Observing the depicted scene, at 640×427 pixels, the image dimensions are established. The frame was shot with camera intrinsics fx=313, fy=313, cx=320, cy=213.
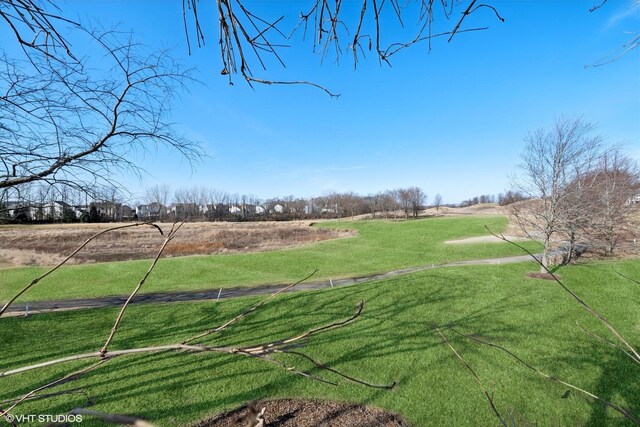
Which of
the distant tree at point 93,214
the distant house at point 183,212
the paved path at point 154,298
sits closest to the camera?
the distant house at point 183,212

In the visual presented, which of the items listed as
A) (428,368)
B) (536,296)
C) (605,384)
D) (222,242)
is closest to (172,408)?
(428,368)

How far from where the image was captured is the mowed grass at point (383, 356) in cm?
456

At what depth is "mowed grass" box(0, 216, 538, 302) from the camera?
544 inches

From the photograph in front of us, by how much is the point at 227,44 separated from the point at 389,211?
211ft

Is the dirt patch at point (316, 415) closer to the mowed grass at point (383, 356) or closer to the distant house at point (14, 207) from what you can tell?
the mowed grass at point (383, 356)

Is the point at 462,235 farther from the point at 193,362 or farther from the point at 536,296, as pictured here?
the point at 193,362

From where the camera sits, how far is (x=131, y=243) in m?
32.8

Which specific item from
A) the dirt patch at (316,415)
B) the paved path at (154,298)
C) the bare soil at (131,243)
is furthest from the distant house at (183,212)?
the bare soil at (131,243)

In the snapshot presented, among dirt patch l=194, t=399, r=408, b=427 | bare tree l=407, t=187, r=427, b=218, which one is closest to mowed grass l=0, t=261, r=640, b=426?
dirt patch l=194, t=399, r=408, b=427

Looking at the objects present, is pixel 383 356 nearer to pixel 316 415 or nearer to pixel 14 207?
pixel 316 415

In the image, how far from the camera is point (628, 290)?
33.1 feet

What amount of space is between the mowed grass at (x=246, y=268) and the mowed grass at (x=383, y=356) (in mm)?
5193

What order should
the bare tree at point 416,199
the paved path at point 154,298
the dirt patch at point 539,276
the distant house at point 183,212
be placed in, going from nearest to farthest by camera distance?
the distant house at point 183,212 < the paved path at point 154,298 < the dirt patch at point 539,276 < the bare tree at point 416,199

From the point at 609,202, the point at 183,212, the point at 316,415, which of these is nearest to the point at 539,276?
the point at 609,202
